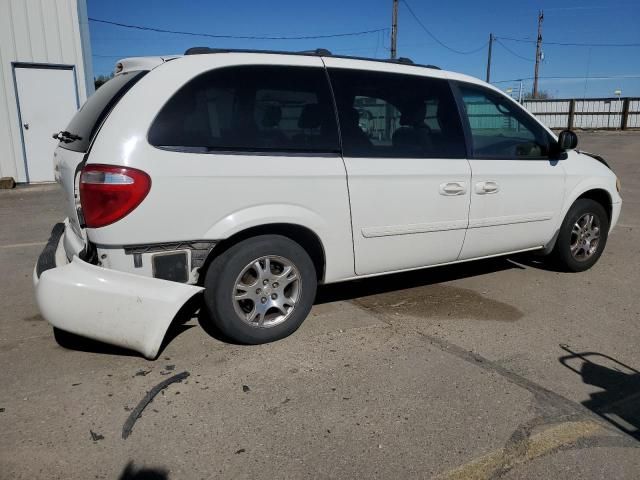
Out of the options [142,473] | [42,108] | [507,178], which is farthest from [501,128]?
[42,108]

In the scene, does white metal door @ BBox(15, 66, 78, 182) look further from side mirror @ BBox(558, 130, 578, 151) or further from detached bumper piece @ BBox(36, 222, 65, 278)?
side mirror @ BBox(558, 130, 578, 151)

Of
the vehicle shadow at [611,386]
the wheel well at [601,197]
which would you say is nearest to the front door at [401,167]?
the vehicle shadow at [611,386]

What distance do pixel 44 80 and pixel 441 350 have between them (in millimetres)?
11018

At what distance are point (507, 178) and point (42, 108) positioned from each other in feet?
34.1

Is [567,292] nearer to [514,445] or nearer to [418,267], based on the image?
[418,267]

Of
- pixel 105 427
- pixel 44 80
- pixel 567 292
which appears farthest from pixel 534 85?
pixel 105 427

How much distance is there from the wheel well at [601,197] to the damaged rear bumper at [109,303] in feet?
13.5

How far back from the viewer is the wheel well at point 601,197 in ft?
17.8

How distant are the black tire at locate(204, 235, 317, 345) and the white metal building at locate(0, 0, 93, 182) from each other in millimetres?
9960

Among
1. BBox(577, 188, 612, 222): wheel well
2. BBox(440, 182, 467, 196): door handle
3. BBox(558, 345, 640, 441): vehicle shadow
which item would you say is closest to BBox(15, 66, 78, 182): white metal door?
BBox(440, 182, 467, 196): door handle

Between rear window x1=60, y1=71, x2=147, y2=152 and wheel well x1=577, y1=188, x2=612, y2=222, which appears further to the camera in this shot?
wheel well x1=577, y1=188, x2=612, y2=222

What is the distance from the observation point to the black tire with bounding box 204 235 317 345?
345 centimetres

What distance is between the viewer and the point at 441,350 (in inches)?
145

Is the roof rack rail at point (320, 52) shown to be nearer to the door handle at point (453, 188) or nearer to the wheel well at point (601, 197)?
the door handle at point (453, 188)
